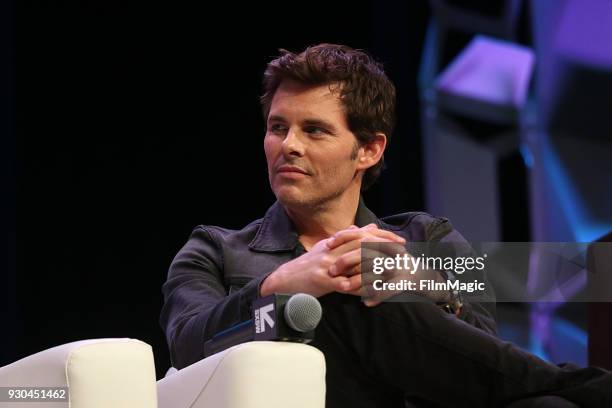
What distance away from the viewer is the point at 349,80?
1961 millimetres

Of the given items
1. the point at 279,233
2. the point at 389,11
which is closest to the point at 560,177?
the point at 389,11

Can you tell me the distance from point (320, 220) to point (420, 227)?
0.67ft

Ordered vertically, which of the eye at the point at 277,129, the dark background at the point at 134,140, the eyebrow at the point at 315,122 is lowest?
the dark background at the point at 134,140

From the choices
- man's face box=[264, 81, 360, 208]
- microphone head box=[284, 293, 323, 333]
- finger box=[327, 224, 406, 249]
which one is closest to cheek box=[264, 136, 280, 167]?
man's face box=[264, 81, 360, 208]

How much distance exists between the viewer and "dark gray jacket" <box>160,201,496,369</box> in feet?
5.03

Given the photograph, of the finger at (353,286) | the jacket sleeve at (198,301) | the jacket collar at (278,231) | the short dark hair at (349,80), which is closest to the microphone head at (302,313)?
the finger at (353,286)

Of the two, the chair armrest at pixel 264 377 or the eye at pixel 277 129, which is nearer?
the chair armrest at pixel 264 377

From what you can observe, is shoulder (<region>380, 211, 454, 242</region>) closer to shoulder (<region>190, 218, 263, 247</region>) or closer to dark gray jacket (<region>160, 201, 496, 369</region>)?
dark gray jacket (<region>160, 201, 496, 369</region>)

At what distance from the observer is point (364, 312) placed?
138 centimetres

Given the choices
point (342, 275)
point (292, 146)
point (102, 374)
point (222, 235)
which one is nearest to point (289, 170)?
point (292, 146)

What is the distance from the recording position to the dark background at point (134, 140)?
3381 millimetres

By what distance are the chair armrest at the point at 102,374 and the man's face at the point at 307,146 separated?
0.68 metres

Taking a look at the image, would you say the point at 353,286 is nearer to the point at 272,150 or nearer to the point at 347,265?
the point at 347,265

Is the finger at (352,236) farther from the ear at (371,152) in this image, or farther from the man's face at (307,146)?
the ear at (371,152)
